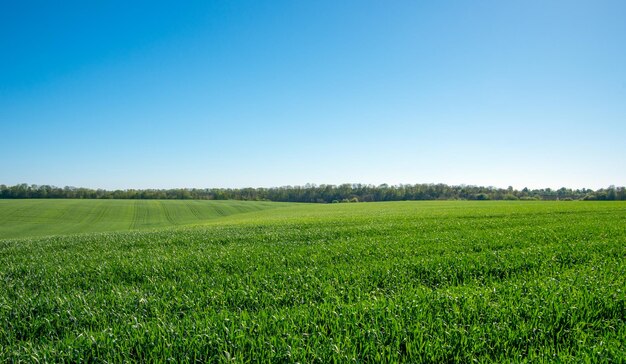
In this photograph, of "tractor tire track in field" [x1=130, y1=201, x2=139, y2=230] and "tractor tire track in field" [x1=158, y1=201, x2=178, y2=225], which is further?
"tractor tire track in field" [x1=158, y1=201, x2=178, y2=225]

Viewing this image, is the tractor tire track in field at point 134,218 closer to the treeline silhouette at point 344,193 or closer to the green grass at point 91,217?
the green grass at point 91,217

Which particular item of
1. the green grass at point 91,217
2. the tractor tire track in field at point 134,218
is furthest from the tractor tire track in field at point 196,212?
the tractor tire track in field at point 134,218

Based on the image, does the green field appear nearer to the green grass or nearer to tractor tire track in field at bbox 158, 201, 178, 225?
the green grass

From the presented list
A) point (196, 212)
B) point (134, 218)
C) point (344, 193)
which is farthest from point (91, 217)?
point (344, 193)

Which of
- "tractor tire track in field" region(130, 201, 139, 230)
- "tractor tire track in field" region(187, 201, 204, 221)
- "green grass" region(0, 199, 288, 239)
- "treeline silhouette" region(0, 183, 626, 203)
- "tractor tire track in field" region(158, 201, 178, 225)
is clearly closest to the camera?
"green grass" region(0, 199, 288, 239)

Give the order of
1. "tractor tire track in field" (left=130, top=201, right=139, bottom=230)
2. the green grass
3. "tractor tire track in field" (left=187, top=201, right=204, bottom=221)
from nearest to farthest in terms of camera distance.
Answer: the green grass
"tractor tire track in field" (left=130, top=201, right=139, bottom=230)
"tractor tire track in field" (left=187, top=201, right=204, bottom=221)

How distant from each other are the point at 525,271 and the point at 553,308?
3366mm

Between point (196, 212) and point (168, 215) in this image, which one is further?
point (196, 212)

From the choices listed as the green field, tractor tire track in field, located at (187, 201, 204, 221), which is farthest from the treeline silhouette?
the green field

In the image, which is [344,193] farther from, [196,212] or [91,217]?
[91,217]

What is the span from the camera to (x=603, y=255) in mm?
9867

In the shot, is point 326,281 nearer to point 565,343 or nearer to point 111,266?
point 565,343

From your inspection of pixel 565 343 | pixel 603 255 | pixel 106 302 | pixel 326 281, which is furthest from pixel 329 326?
pixel 603 255

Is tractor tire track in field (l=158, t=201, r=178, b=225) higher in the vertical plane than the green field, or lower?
lower
